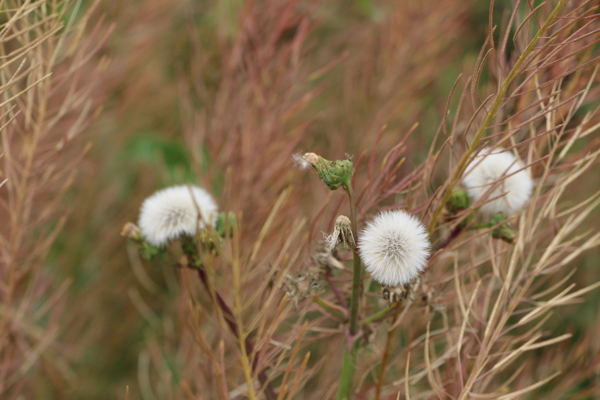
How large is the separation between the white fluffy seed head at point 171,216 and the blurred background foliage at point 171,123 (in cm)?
28

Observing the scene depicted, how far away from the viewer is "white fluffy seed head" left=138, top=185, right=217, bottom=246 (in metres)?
0.36

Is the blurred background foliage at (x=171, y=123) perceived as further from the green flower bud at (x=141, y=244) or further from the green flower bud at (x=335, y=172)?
the green flower bud at (x=335, y=172)

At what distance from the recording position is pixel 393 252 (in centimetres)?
29

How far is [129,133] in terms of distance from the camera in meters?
1.08

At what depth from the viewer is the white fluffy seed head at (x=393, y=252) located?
0.28 meters

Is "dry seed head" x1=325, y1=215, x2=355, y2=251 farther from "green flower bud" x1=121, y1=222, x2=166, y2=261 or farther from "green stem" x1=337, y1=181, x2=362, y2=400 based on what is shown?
"green flower bud" x1=121, y1=222, x2=166, y2=261

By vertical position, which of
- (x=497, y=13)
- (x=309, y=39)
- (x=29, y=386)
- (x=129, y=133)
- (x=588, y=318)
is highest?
(x=497, y=13)

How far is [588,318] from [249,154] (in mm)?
641

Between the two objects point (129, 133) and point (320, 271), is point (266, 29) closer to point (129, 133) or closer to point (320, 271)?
point (320, 271)

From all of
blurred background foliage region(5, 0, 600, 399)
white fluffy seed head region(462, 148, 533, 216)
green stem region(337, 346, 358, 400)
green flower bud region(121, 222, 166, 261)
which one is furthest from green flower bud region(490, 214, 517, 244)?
blurred background foliage region(5, 0, 600, 399)

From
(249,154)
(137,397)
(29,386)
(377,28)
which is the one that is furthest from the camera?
(377,28)

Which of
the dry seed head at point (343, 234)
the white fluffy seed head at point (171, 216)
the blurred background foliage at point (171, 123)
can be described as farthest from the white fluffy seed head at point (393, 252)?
the blurred background foliage at point (171, 123)

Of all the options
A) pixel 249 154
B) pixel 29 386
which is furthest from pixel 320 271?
pixel 29 386

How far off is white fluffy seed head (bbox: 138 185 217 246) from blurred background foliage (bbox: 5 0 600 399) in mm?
282
